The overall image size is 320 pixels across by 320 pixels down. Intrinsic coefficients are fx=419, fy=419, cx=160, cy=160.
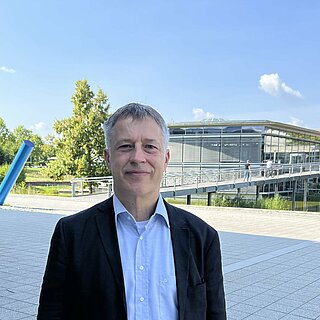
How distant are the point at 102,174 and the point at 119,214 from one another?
22301 mm

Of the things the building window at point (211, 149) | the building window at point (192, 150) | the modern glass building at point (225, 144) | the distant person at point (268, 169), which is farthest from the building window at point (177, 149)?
the distant person at point (268, 169)

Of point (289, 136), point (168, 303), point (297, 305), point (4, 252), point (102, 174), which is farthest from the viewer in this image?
point (289, 136)

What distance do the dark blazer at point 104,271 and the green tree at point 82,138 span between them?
69.9ft

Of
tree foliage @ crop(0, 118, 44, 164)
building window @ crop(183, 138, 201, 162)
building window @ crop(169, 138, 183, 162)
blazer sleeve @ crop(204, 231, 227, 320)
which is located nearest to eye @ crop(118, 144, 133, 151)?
blazer sleeve @ crop(204, 231, 227, 320)

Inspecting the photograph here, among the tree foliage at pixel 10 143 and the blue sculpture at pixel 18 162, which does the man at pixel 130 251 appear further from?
the tree foliage at pixel 10 143

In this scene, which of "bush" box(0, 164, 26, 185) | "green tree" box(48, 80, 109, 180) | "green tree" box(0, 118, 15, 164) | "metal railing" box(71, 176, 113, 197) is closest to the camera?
"metal railing" box(71, 176, 113, 197)

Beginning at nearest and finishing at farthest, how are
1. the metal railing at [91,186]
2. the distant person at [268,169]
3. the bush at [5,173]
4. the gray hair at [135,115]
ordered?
the gray hair at [135,115] < the metal railing at [91,186] < the bush at [5,173] < the distant person at [268,169]

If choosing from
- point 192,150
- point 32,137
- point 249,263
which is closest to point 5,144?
point 192,150

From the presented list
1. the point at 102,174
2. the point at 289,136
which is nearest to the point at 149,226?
the point at 102,174

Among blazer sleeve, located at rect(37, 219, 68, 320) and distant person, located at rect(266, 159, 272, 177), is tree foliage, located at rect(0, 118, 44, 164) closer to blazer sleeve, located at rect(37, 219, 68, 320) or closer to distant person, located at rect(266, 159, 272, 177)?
distant person, located at rect(266, 159, 272, 177)

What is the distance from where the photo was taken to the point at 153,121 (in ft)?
5.55

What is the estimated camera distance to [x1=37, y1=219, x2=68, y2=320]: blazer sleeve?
1.66m

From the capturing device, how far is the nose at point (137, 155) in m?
1.63

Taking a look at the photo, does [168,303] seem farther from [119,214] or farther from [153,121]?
[153,121]
